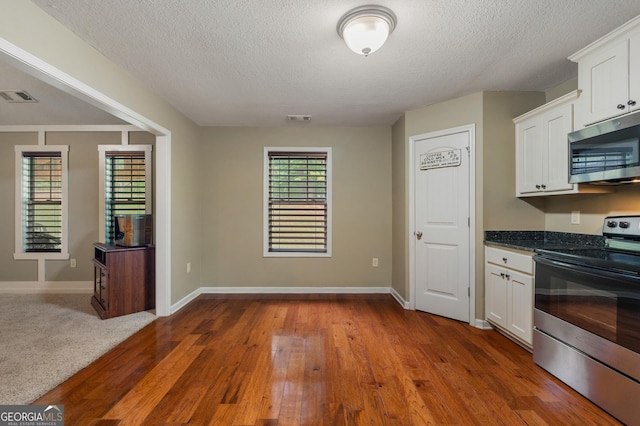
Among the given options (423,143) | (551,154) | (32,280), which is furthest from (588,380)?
(32,280)

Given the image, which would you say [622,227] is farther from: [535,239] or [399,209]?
[399,209]

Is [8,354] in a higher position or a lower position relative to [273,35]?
lower

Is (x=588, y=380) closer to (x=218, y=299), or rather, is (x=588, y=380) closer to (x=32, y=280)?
(x=218, y=299)

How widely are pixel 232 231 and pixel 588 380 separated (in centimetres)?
401

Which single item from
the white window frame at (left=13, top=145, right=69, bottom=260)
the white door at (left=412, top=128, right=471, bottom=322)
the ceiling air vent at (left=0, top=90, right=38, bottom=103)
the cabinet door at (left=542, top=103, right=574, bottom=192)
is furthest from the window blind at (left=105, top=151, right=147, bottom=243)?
the cabinet door at (left=542, top=103, right=574, bottom=192)

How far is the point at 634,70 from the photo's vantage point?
183 centimetres

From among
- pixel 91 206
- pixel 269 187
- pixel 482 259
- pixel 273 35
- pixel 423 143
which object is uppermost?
pixel 273 35

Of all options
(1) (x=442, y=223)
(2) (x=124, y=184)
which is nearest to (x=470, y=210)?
(1) (x=442, y=223)

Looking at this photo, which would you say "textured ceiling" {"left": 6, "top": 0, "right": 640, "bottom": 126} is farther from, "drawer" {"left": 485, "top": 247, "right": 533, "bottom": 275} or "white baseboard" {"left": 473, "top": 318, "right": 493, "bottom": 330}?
"white baseboard" {"left": 473, "top": 318, "right": 493, "bottom": 330}

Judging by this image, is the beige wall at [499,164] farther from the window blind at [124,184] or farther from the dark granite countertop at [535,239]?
the window blind at [124,184]

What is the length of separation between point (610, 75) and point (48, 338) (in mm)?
5150

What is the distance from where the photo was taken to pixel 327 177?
4.27 metres

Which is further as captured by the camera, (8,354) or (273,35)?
(8,354)

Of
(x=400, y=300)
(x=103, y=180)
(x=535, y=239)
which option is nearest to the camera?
(x=535, y=239)
